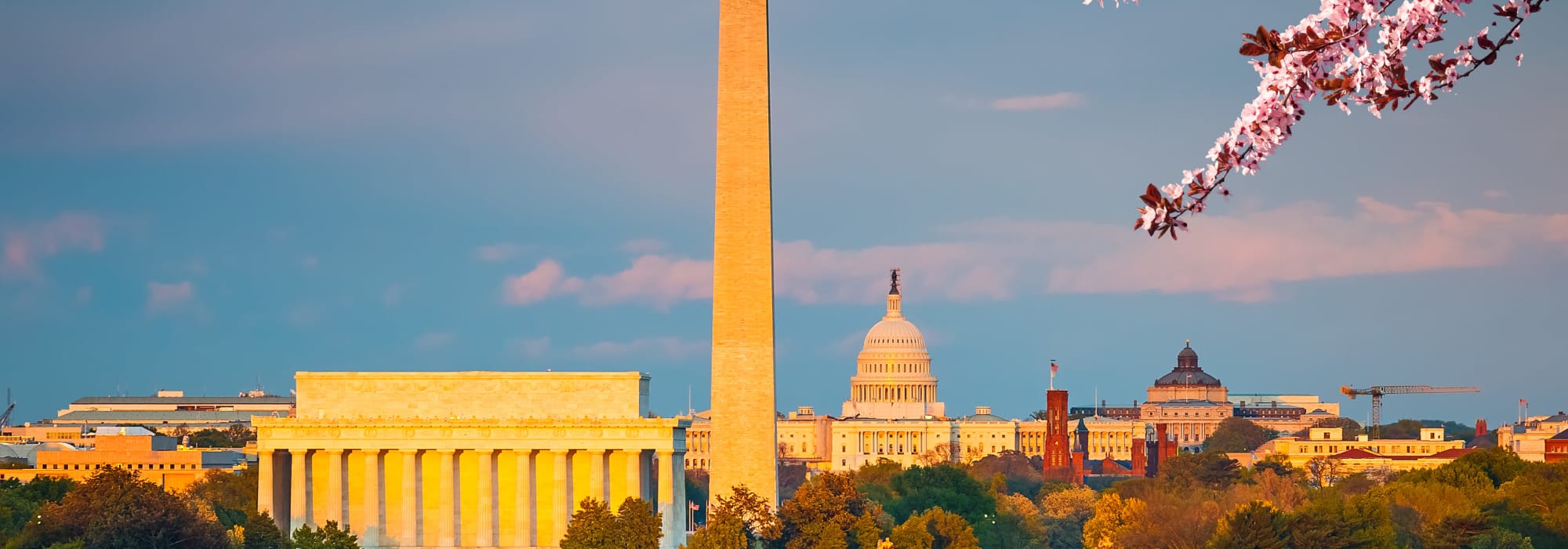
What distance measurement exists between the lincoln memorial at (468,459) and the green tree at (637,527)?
810cm

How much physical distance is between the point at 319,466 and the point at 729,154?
19715 millimetres

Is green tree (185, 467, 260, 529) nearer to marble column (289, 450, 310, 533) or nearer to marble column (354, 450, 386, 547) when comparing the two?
marble column (289, 450, 310, 533)

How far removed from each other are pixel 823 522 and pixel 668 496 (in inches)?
303

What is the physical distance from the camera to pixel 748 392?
9212 cm

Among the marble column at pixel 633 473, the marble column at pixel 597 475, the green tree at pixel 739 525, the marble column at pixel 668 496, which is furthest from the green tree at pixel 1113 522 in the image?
the marble column at pixel 597 475

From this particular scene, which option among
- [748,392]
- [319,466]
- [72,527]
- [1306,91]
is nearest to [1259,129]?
[1306,91]

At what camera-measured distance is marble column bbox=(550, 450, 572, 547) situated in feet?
313

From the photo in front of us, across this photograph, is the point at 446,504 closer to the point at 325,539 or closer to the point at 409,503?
the point at 409,503

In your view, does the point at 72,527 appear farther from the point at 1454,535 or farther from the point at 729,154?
the point at 1454,535

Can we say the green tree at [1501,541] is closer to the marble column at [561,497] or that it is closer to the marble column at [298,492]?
the marble column at [561,497]

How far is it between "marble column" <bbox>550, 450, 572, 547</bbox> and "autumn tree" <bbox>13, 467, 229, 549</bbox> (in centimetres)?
1561

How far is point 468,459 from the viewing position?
96.6 metres

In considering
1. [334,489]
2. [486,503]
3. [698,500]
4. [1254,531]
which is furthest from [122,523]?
[698,500]

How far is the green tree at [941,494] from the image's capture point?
133 meters
